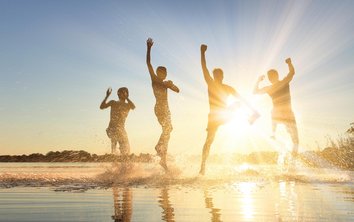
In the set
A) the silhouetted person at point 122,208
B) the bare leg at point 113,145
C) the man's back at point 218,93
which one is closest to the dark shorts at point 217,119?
the man's back at point 218,93

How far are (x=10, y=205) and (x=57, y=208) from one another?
0.82 meters

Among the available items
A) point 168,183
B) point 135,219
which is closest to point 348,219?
point 135,219

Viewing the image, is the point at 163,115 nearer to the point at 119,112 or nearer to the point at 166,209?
the point at 119,112

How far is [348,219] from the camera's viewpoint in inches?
213

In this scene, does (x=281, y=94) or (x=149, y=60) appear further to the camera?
(x=281, y=94)

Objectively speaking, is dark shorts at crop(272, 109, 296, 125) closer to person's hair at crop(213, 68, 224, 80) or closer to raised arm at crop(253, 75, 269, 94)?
raised arm at crop(253, 75, 269, 94)

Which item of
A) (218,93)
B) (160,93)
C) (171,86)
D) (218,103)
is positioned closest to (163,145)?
(160,93)

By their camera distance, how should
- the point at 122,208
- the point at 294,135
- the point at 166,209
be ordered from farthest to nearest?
the point at 294,135
the point at 122,208
the point at 166,209

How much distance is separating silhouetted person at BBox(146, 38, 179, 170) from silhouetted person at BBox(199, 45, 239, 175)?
1075 mm

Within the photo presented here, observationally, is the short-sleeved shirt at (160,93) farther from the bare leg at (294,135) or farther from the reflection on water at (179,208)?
the reflection on water at (179,208)

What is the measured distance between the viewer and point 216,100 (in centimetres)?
1423

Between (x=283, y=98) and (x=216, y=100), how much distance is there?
317 centimetres

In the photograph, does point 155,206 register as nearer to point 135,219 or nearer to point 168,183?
point 135,219

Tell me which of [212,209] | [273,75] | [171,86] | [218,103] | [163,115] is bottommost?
[212,209]
